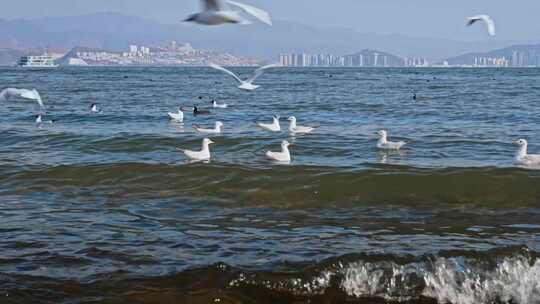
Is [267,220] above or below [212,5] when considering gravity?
below

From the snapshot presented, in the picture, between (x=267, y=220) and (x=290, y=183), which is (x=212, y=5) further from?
(x=290, y=183)

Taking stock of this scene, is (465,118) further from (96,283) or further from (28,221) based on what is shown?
(96,283)

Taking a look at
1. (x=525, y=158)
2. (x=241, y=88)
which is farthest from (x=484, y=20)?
(x=241, y=88)

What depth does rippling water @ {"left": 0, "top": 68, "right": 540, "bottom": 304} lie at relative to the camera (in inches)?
244

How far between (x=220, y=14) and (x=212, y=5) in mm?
279

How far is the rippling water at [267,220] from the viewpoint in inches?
244

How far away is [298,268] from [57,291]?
200 centimetres

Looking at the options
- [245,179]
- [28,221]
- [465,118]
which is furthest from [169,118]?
[28,221]

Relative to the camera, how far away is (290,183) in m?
11.1

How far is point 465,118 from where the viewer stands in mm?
22172

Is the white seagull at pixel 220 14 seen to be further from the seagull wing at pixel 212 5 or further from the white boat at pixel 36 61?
the white boat at pixel 36 61

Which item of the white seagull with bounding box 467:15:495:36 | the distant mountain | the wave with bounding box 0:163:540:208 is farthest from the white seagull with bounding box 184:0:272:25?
the distant mountain

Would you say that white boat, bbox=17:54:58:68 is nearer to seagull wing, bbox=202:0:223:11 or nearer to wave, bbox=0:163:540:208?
wave, bbox=0:163:540:208

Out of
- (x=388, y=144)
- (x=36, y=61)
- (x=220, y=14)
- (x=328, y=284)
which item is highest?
(x=220, y=14)
